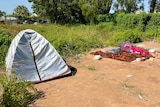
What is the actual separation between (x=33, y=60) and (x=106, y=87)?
2.23 meters

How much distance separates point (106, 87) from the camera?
19.4ft

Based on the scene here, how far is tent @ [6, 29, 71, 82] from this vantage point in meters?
6.45

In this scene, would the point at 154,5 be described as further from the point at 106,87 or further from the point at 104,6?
the point at 106,87

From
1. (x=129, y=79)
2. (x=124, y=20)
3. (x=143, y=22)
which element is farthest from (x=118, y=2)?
(x=129, y=79)

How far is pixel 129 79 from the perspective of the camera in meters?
6.65

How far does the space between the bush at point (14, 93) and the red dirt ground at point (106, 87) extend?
325 mm

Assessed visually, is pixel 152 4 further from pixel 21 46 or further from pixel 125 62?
pixel 21 46

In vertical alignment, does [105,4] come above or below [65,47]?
above

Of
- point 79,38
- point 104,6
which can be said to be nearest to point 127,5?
point 104,6

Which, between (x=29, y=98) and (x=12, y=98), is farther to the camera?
(x=29, y=98)

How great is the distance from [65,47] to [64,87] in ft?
13.7

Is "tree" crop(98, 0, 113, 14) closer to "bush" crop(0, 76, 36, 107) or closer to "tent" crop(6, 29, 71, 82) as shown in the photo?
"tent" crop(6, 29, 71, 82)

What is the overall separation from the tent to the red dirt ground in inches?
11.5

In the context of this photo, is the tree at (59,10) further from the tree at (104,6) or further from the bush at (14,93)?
the bush at (14,93)
